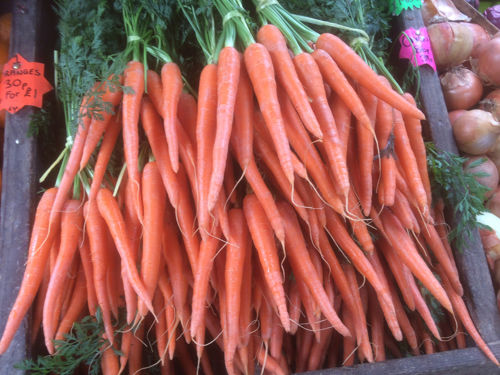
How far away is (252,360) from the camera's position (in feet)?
3.45

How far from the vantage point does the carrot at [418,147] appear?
1135 mm

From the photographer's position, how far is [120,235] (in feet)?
3.17

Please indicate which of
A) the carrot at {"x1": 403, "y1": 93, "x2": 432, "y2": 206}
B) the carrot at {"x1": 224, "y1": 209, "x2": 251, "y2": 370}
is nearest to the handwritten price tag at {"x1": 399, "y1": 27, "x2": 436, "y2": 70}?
the carrot at {"x1": 403, "y1": 93, "x2": 432, "y2": 206}

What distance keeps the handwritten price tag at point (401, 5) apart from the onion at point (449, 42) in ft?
0.65

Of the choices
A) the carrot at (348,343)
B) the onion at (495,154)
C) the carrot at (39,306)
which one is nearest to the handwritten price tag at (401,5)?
the onion at (495,154)

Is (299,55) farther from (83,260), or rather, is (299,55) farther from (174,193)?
(83,260)

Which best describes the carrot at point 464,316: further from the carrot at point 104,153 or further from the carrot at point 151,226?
the carrot at point 104,153

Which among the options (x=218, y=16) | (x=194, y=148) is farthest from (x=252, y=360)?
(x=218, y=16)

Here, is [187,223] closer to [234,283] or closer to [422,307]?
[234,283]

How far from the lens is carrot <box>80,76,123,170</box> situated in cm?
99

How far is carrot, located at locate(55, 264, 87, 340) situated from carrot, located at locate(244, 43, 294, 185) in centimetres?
66

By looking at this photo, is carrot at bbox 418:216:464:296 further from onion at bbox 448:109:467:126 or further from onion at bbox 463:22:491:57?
onion at bbox 463:22:491:57

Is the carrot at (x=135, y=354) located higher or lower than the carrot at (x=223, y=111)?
lower

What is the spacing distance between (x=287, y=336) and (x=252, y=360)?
22 centimetres
